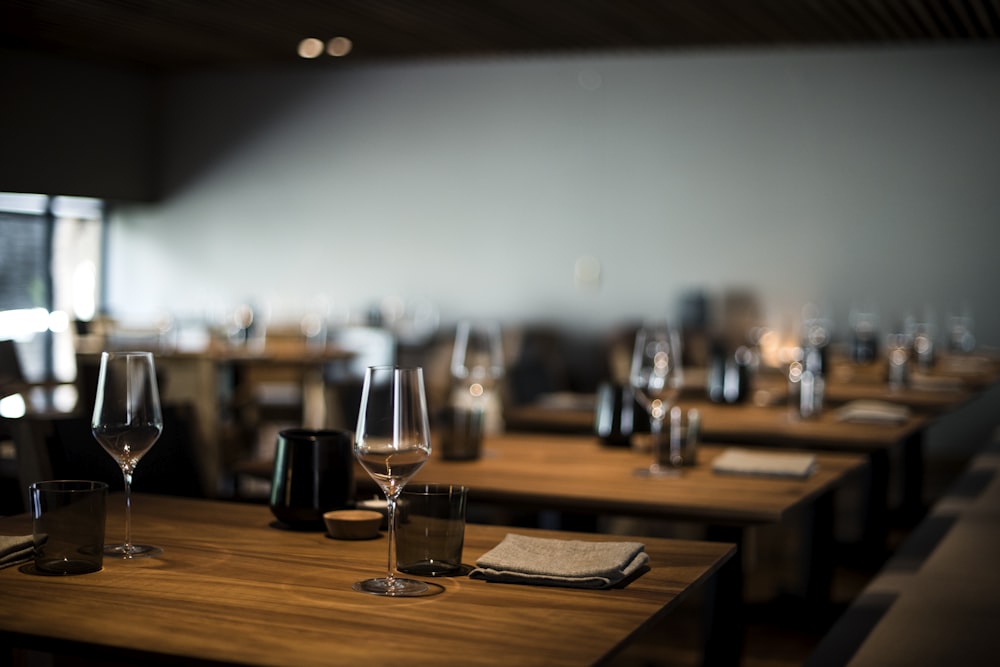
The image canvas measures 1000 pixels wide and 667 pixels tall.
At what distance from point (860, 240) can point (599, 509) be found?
751 cm

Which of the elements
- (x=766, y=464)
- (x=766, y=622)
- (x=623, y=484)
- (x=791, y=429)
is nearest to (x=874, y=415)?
(x=791, y=429)

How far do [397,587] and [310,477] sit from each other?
19.1 inches

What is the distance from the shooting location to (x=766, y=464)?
2.70m

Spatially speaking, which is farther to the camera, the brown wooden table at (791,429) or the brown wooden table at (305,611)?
the brown wooden table at (791,429)

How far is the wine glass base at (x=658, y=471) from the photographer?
2.67m

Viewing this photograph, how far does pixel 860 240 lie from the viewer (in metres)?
9.30

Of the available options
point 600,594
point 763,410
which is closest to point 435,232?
point 763,410

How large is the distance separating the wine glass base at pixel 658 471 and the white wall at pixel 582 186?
22.8ft

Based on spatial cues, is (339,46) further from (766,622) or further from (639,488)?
(639,488)

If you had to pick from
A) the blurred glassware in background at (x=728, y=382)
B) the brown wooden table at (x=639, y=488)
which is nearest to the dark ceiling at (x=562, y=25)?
the blurred glassware in background at (x=728, y=382)

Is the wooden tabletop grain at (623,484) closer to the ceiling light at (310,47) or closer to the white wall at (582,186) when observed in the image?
the ceiling light at (310,47)

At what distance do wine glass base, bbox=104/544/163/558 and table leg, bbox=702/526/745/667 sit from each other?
147cm

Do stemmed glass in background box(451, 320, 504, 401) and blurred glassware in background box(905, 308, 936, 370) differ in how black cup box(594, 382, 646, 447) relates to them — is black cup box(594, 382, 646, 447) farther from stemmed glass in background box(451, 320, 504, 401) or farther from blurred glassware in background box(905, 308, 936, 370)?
blurred glassware in background box(905, 308, 936, 370)

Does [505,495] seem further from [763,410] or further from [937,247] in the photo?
[937,247]
